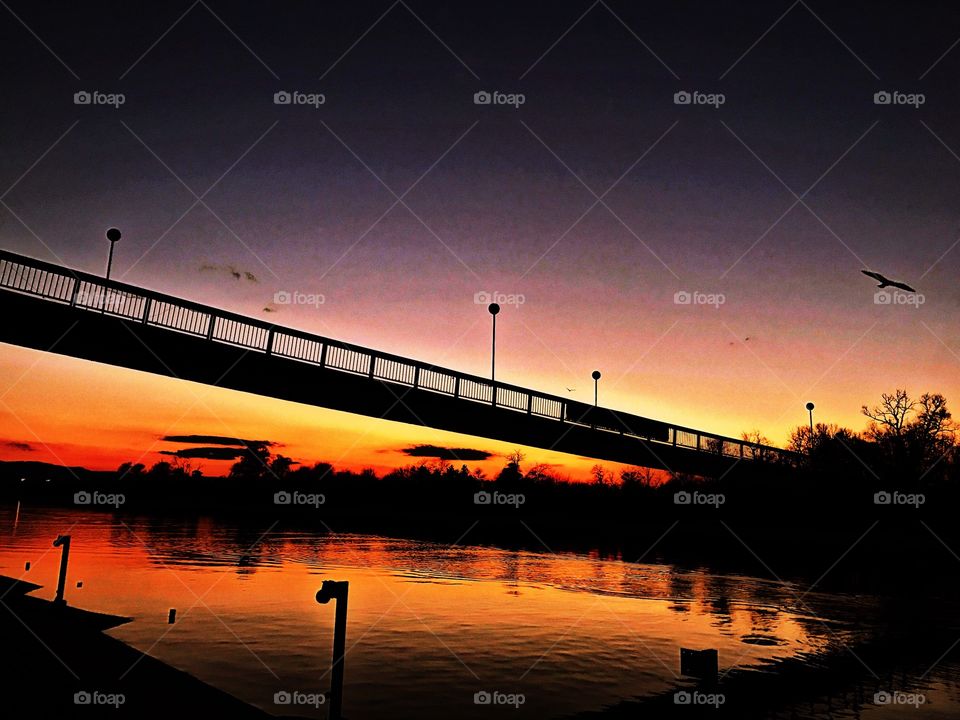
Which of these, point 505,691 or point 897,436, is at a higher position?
point 897,436

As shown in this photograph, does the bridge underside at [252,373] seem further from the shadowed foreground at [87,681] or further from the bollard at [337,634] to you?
the bollard at [337,634]

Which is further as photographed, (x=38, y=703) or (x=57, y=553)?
(x=57, y=553)

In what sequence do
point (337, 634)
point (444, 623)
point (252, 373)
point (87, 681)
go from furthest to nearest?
point (252, 373), point (444, 623), point (337, 634), point (87, 681)

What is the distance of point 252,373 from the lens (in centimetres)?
2748

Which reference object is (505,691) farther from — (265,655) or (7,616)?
(7,616)

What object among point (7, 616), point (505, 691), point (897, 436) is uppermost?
point (897, 436)

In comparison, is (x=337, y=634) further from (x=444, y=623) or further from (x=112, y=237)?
(x=112, y=237)

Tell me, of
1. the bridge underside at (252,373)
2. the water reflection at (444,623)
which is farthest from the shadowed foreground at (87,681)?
the bridge underside at (252,373)

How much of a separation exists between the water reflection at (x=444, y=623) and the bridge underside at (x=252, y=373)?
809 cm

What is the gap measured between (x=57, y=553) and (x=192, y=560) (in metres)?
7.26

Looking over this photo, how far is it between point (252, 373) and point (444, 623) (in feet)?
43.5

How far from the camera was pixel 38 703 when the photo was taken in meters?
8.68

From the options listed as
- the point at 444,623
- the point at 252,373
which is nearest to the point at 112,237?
the point at 252,373

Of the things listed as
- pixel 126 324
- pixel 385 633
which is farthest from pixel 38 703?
pixel 126 324
